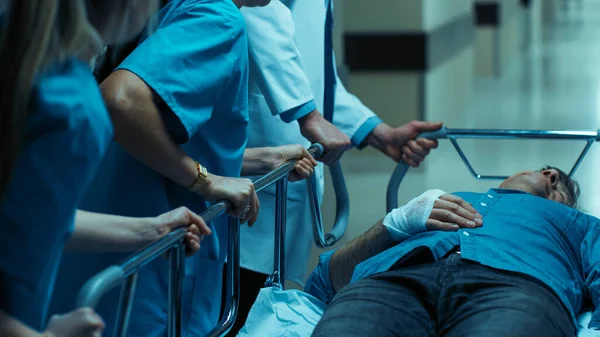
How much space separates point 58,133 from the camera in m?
0.94

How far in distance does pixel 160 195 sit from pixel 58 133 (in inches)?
25.9

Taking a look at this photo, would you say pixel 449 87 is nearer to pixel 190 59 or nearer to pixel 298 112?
pixel 298 112

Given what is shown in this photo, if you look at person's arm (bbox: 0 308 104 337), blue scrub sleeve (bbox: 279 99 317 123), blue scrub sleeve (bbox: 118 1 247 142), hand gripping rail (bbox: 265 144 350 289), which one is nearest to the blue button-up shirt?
hand gripping rail (bbox: 265 144 350 289)

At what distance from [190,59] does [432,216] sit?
0.75 m

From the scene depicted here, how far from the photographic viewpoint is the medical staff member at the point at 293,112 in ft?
6.86

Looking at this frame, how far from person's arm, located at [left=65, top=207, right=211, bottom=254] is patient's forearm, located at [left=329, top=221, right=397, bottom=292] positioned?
726 mm

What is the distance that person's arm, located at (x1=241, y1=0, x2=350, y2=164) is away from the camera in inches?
82.0

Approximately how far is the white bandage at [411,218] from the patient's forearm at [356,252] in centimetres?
3

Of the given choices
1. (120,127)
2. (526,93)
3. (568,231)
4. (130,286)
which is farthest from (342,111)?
(526,93)

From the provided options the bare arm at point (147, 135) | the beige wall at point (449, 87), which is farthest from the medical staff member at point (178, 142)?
the beige wall at point (449, 87)

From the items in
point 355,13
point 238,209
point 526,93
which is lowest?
point 526,93

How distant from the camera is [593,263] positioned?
203cm

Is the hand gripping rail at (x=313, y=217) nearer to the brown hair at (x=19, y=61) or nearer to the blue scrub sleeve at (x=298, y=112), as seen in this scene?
the blue scrub sleeve at (x=298, y=112)

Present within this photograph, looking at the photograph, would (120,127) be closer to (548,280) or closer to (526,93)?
(548,280)
